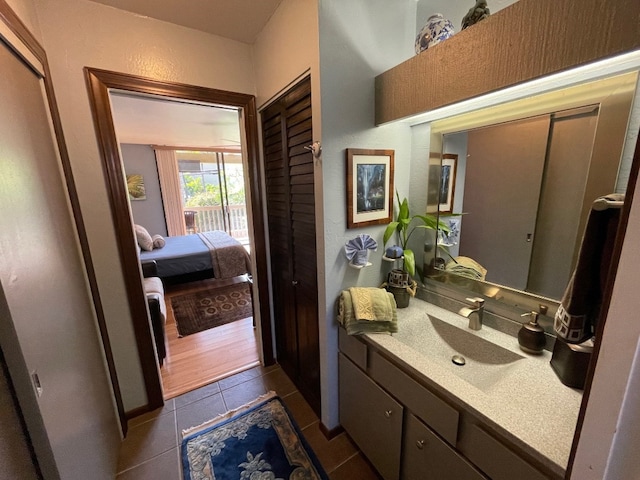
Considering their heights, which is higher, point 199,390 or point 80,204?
point 80,204

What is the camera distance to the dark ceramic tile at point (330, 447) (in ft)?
4.63

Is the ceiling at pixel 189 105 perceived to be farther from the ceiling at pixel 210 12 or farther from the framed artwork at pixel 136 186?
the framed artwork at pixel 136 186

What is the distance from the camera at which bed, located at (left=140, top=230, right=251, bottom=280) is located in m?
3.52

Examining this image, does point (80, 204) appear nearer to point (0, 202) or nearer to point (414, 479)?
point (0, 202)

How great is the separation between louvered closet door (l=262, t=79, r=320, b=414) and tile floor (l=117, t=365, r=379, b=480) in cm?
12

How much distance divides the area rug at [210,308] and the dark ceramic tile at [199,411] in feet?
3.32

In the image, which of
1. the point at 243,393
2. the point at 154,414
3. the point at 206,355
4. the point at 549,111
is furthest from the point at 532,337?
the point at 206,355

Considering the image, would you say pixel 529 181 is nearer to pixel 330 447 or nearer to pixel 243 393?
pixel 330 447

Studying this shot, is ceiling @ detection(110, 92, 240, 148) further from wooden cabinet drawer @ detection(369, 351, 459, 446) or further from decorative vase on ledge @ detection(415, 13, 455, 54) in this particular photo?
wooden cabinet drawer @ detection(369, 351, 459, 446)

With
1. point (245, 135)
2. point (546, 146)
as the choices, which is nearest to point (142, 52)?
point (245, 135)

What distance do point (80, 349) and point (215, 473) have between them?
912mm

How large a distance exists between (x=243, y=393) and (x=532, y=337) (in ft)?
5.90

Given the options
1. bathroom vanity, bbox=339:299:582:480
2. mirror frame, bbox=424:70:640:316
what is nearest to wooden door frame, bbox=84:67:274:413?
bathroom vanity, bbox=339:299:582:480

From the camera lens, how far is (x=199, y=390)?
1.96 m
